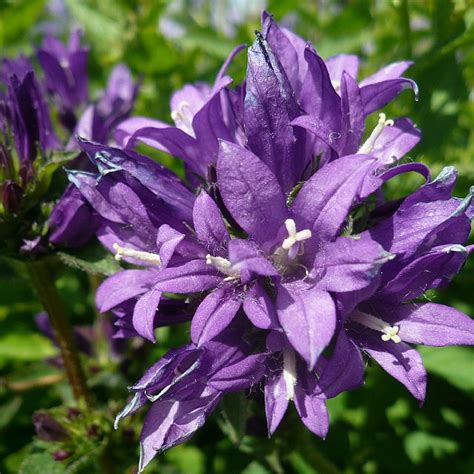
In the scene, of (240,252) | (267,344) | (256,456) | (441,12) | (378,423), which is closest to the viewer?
(240,252)

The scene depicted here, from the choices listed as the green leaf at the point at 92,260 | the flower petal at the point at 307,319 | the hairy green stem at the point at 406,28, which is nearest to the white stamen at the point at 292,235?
the flower petal at the point at 307,319

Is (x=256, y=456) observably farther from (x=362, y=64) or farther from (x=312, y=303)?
(x=362, y=64)

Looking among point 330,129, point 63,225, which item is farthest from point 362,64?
point 63,225

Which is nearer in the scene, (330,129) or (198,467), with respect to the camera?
(330,129)

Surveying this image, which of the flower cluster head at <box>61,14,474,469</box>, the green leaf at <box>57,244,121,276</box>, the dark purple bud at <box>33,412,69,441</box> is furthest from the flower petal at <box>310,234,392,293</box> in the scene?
the dark purple bud at <box>33,412,69,441</box>

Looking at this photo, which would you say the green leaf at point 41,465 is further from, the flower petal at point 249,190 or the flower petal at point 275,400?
the flower petal at point 249,190

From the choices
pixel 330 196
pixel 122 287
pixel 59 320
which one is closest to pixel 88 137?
pixel 59 320
